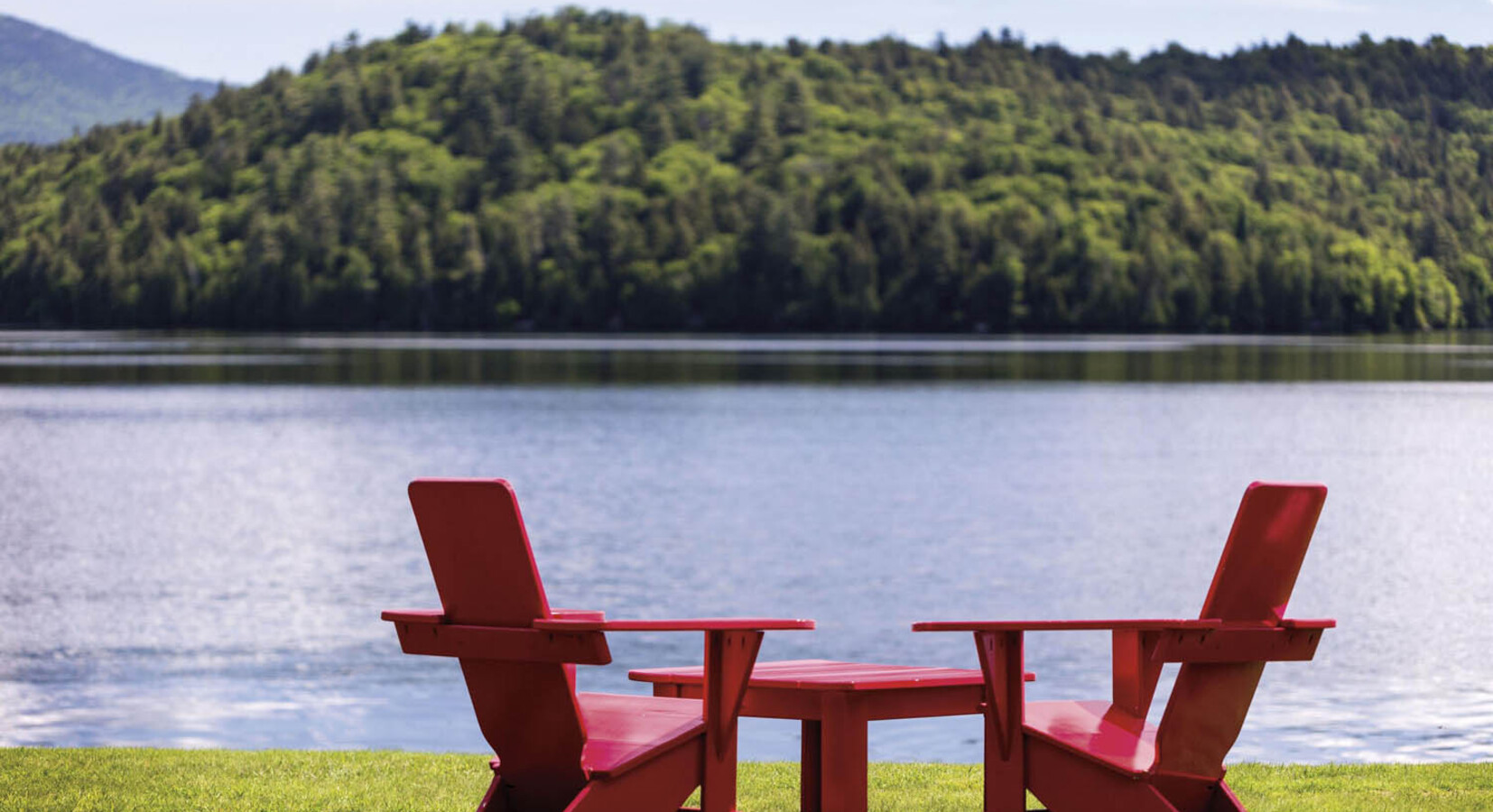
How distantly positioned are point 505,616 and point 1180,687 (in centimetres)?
Answer: 191

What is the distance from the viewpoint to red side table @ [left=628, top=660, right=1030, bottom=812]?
5133mm

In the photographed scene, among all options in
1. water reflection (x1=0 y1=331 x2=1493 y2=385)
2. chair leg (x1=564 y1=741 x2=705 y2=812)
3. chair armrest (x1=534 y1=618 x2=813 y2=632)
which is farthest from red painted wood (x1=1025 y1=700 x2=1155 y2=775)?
water reflection (x1=0 y1=331 x2=1493 y2=385)

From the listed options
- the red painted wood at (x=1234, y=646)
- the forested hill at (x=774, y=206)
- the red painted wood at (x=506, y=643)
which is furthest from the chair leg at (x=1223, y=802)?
the forested hill at (x=774, y=206)

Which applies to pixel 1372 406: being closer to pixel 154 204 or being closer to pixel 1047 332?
pixel 1047 332

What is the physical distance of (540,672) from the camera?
477cm

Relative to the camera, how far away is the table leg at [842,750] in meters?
5.14

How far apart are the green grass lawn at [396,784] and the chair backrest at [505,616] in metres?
1.33

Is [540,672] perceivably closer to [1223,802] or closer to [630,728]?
[630,728]

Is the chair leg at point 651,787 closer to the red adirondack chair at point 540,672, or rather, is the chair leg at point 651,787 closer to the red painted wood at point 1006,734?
the red adirondack chair at point 540,672

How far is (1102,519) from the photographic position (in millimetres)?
26781

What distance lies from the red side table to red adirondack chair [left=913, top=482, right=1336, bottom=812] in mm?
219

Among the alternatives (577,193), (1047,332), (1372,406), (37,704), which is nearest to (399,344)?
(577,193)

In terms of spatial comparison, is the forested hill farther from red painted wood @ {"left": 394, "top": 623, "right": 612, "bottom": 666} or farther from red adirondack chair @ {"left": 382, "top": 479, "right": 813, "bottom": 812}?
red painted wood @ {"left": 394, "top": 623, "right": 612, "bottom": 666}

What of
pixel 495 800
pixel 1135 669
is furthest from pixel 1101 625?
pixel 495 800
